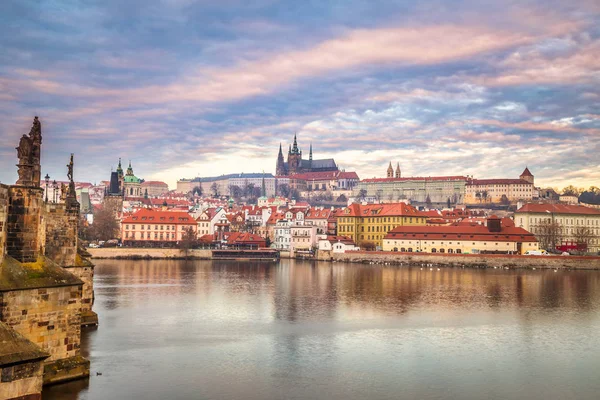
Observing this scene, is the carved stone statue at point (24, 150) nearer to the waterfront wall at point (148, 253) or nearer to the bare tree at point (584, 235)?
the waterfront wall at point (148, 253)

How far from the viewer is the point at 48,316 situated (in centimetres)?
1497

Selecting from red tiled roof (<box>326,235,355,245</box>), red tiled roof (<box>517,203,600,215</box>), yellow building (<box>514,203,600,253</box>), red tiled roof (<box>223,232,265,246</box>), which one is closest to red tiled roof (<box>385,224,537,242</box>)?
red tiled roof (<box>326,235,355,245</box>)

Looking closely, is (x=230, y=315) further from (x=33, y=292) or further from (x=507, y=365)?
(x=33, y=292)

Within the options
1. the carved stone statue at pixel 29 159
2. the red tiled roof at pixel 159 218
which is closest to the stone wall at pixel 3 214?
the carved stone statue at pixel 29 159

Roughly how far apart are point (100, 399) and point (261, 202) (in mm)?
157001

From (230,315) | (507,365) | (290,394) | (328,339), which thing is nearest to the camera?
(290,394)

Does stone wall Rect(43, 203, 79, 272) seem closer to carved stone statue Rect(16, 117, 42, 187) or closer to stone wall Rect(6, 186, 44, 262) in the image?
carved stone statue Rect(16, 117, 42, 187)

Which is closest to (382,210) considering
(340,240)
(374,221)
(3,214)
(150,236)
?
(374,221)

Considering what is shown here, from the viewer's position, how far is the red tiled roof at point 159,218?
9412cm

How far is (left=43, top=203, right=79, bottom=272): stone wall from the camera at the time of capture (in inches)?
727

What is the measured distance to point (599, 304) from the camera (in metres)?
38.4

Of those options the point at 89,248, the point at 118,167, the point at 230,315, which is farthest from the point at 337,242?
the point at 118,167

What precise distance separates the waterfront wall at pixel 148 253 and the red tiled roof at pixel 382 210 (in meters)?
24.9

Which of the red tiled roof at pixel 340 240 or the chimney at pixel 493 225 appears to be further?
the red tiled roof at pixel 340 240
